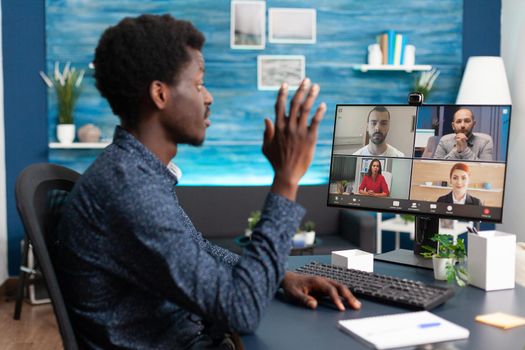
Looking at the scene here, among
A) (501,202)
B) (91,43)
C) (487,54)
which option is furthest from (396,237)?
(501,202)

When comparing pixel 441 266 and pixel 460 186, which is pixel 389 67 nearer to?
pixel 460 186

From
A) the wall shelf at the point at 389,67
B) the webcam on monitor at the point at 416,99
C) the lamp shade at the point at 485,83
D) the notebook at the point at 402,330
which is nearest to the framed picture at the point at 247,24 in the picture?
the wall shelf at the point at 389,67

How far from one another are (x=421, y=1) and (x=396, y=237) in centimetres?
179

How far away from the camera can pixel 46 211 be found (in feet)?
4.52

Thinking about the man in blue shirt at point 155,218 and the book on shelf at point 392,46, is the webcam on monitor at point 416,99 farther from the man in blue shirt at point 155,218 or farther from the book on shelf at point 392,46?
the book on shelf at point 392,46

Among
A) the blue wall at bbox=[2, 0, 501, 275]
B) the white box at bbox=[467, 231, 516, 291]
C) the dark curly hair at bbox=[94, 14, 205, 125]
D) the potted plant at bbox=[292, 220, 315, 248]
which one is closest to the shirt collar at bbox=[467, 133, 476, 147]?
the white box at bbox=[467, 231, 516, 291]

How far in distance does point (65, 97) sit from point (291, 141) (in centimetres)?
346

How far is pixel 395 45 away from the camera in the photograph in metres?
4.71

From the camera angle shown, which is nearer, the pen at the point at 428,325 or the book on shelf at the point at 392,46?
the pen at the point at 428,325

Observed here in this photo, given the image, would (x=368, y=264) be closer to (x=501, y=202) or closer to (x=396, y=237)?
(x=501, y=202)

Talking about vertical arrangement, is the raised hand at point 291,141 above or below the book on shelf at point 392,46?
below

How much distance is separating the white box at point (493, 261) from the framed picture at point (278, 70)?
318 centimetres

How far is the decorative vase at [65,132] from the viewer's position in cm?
439

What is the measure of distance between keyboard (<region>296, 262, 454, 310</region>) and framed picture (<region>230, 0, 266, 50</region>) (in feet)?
10.5
